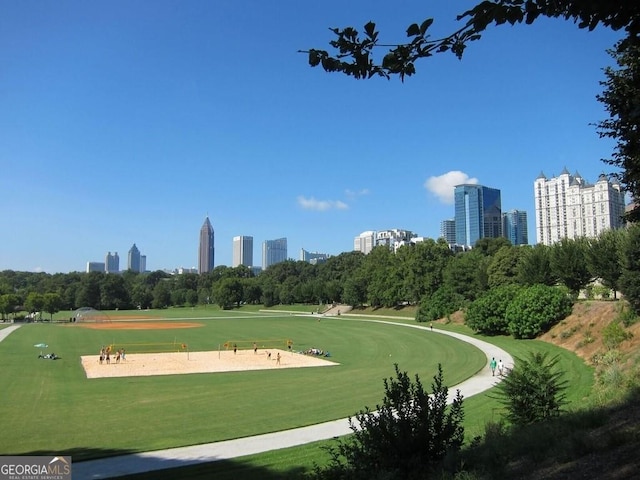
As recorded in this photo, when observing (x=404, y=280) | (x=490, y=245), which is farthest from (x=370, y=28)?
(x=490, y=245)

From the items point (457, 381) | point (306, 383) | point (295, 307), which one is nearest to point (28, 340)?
point (306, 383)

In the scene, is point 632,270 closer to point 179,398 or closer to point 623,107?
point 623,107

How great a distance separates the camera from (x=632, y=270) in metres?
34.5

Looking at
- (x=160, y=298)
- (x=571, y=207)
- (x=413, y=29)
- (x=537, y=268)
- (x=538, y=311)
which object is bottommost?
(x=160, y=298)

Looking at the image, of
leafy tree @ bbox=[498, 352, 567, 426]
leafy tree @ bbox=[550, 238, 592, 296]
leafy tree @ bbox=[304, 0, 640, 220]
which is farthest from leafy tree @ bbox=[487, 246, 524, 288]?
leafy tree @ bbox=[304, 0, 640, 220]

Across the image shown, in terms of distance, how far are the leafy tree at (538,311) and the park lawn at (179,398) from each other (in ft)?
21.8

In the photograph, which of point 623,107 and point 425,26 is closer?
point 425,26

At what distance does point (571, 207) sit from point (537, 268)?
91.9 meters

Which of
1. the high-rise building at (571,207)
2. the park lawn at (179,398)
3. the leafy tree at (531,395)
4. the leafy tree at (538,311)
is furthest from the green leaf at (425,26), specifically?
the high-rise building at (571,207)

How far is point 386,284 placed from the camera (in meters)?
94.8

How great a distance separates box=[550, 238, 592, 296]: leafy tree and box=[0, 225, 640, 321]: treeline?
99mm

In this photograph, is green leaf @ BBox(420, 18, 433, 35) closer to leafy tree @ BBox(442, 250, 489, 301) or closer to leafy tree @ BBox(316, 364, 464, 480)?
leafy tree @ BBox(316, 364, 464, 480)

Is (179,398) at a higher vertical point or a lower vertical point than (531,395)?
lower

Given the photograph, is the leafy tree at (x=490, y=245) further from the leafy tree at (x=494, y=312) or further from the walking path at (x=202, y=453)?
the walking path at (x=202, y=453)
